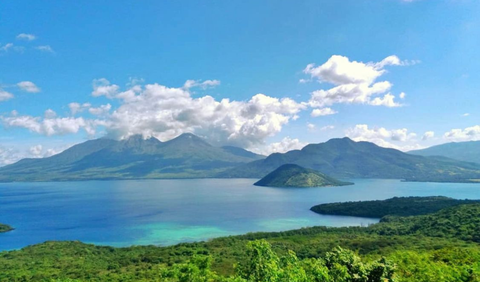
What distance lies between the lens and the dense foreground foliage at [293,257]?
18094mm

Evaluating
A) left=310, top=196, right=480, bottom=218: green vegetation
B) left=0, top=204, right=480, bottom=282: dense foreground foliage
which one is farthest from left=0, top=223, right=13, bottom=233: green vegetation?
left=310, top=196, right=480, bottom=218: green vegetation

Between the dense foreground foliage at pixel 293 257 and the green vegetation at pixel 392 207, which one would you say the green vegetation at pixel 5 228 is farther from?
the green vegetation at pixel 392 207

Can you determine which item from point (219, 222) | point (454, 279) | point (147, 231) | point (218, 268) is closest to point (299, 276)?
point (454, 279)

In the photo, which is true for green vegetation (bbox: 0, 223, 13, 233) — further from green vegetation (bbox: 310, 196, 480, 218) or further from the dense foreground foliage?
green vegetation (bbox: 310, 196, 480, 218)

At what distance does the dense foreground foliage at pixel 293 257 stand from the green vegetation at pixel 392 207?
2674 cm

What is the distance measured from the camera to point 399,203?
170 m

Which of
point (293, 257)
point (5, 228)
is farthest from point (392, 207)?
point (5, 228)

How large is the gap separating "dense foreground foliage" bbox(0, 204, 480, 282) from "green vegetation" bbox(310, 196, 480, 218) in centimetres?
2674

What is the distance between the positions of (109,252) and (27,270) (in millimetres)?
25972

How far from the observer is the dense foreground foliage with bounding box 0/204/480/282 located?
18.1m

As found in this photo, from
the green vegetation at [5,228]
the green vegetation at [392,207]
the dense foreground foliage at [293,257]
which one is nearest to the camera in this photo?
the dense foreground foliage at [293,257]

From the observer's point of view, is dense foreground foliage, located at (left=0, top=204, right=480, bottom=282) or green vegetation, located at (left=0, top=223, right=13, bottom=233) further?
green vegetation, located at (left=0, top=223, right=13, bottom=233)

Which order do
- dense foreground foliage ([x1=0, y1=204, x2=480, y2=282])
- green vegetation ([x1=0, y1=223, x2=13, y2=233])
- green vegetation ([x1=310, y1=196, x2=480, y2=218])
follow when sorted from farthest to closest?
1. green vegetation ([x1=310, y1=196, x2=480, y2=218])
2. green vegetation ([x1=0, y1=223, x2=13, y2=233])
3. dense foreground foliage ([x1=0, y1=204, x2=480, y2=282])

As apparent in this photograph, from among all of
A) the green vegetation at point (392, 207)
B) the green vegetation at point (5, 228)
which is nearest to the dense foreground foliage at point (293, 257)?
the green vegetation at point (392, 207)
